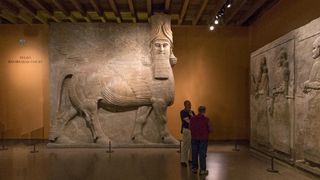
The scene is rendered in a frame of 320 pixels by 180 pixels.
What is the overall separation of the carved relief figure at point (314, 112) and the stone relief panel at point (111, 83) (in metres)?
4.07

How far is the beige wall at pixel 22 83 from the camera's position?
1130cm

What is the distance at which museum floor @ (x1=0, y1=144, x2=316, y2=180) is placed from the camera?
6250mm

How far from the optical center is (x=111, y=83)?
9.72 m

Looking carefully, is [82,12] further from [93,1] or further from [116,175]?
[116,175]

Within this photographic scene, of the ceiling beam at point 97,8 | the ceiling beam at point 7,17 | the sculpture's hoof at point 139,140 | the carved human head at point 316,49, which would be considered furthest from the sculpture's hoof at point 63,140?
the carved human head at point 316,49

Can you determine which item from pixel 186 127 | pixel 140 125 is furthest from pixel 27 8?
pixel 186 127

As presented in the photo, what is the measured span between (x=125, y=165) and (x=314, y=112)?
11.6 feet

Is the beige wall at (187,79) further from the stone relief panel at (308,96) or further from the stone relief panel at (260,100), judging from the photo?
the stone relief panel at (308,96)

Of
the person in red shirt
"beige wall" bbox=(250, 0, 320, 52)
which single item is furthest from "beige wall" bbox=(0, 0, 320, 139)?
the person in red shirt

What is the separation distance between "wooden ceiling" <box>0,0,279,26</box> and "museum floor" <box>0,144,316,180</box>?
358cm

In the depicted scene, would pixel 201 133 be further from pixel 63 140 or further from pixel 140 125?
pixel 63 140

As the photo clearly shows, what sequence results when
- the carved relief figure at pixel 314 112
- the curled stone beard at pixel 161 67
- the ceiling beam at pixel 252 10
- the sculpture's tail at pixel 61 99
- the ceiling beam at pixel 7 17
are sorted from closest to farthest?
1. the carved relief figure at pixel 314 112
2. the ceiling beam at pixel 252 10
3. the curled stone beard at pixel 161 67
4. the sculpture's tail at pixel 61 99
5. the ceiling beam at pixel 7 17

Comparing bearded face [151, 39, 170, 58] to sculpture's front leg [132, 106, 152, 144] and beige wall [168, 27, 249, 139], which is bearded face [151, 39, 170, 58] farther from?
beige wall [168, 27, 249, 139]

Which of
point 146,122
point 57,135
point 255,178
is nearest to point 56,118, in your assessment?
point 57,135
